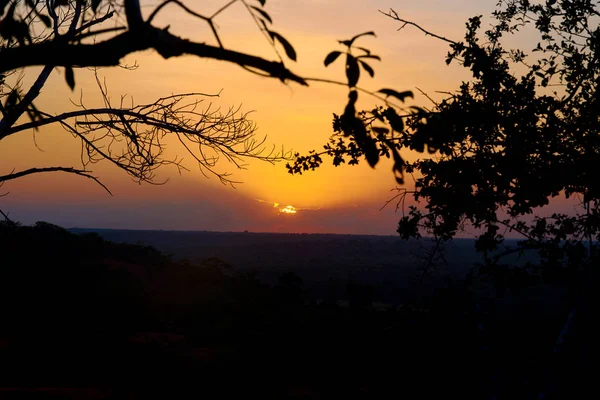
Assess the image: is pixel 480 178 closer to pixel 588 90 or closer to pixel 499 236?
pixel 499 236

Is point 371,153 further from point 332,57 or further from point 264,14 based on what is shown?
point 264,14

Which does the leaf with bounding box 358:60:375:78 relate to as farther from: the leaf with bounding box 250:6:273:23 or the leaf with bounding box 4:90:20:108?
the leaf with bounding box 4:90:20:108

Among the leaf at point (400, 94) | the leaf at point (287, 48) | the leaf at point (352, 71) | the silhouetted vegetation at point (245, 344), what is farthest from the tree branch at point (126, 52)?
the silhouetted vegetation at point (245, 344)

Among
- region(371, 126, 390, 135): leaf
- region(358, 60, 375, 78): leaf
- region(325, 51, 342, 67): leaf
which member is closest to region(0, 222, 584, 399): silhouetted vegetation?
region(371, 126, 390, 135): leaf

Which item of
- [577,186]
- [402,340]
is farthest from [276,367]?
[577,186]

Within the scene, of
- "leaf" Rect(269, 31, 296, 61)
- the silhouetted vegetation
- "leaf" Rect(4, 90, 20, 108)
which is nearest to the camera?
"leaf" Rect(269, 31, 296, 61)

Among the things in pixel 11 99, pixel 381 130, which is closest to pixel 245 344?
pixel 11 99

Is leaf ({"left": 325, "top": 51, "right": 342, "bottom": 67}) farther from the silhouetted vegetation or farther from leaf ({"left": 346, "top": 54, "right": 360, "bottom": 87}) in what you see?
the silhouetted vegetation

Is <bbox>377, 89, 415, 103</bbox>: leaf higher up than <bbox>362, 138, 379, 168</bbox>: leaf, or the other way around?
<bbox>377, 89, 415, 103</bbox>: leaf

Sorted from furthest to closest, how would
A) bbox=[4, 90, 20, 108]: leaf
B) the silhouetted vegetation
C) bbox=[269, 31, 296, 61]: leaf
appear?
the silhouetted vegetation < bbox=[4, 90, 20, 108]: leaf < bbox=[269, 31, 296, 61]: leaf

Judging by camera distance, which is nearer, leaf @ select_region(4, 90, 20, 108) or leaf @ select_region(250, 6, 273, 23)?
leaf @ select_region(250, 6, 273, 23)

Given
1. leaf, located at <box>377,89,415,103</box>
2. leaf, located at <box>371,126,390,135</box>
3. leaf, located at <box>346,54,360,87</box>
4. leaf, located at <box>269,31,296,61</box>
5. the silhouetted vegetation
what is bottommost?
the silhouetted vegetation

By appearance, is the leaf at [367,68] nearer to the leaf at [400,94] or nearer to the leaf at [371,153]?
the leaf at [400,94]

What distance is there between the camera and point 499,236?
11.0 metres
